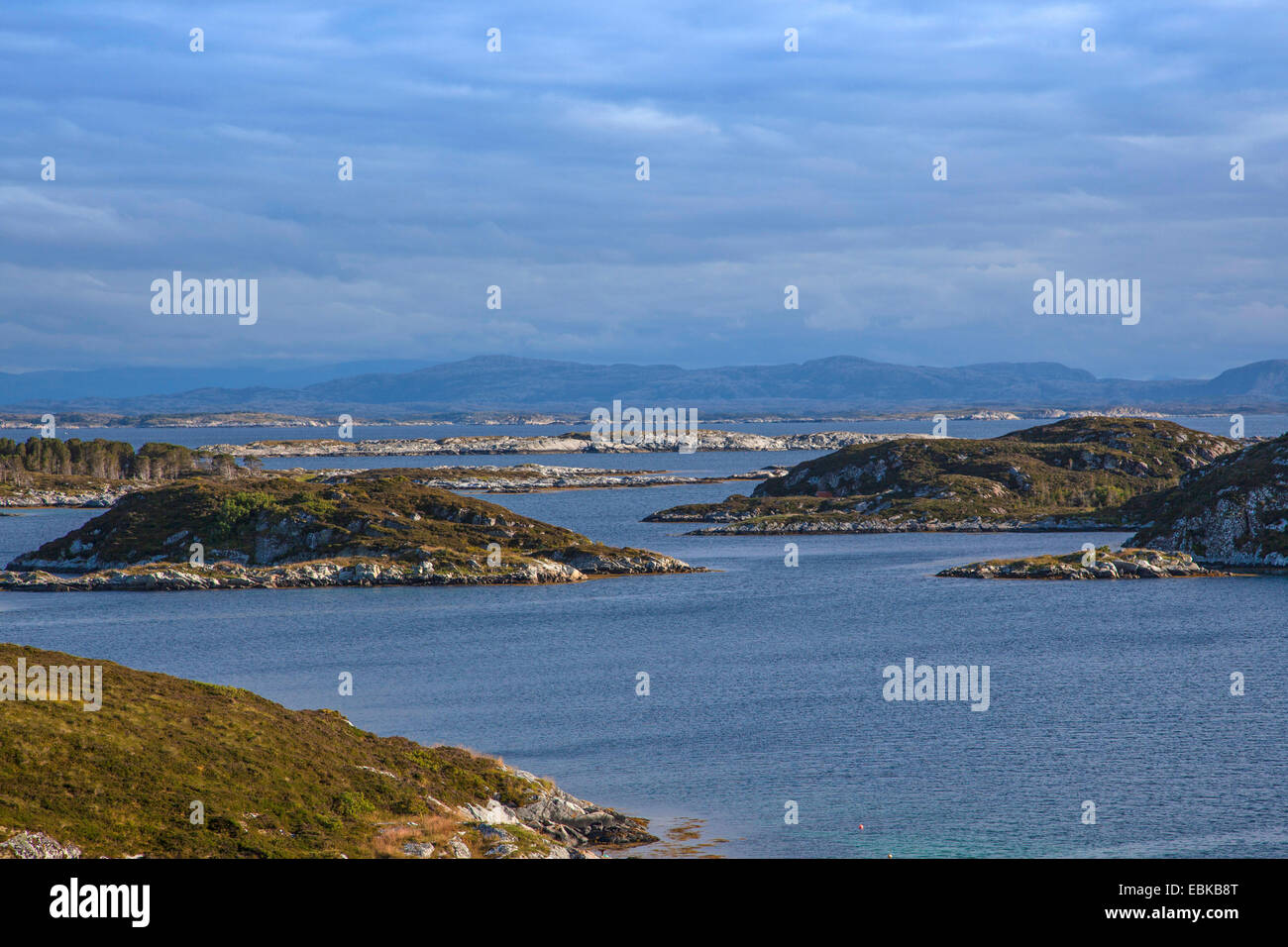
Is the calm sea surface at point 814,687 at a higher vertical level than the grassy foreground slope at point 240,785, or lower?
lower

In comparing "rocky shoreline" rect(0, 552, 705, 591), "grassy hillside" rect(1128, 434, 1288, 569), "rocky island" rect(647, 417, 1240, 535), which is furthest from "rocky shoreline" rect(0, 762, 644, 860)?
"rocky island" rect(647, 417, 1240, 535)

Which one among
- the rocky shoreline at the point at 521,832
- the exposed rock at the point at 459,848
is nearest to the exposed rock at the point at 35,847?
the rocky shoreline at the point at 521,832

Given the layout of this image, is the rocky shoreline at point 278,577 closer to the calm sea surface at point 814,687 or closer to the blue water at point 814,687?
the calm sea surface at point 814,687

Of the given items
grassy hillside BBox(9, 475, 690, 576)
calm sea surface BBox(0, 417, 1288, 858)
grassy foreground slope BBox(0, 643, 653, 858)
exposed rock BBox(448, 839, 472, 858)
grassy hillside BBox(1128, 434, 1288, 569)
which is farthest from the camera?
grassy hillside BBox(9, 475, 690, 576)

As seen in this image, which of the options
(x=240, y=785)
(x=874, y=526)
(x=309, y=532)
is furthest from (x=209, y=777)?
(x=874, y=526)

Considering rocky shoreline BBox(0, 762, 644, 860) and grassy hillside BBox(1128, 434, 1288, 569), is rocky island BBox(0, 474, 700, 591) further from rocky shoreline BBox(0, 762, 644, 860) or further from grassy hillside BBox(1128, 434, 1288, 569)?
rocky shoreline BBox(0, 762, 644, 860)

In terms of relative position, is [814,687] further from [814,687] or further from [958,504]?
[958,504]
